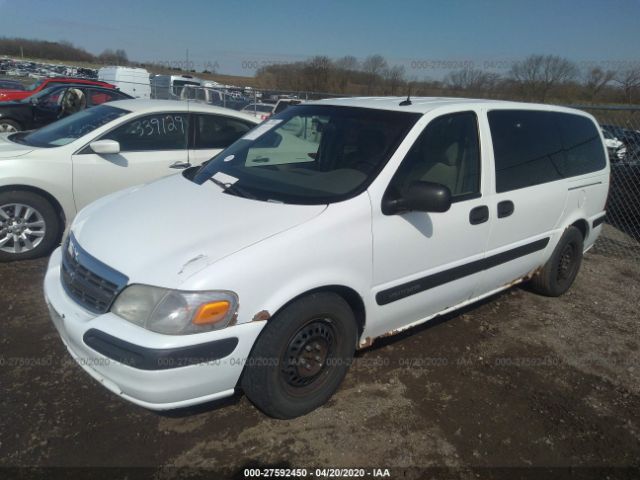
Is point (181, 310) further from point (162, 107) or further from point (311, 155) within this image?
point (162, 107)

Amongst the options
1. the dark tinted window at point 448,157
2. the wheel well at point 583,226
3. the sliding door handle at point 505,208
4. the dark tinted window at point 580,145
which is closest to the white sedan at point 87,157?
the dark tinted window at point 448,157

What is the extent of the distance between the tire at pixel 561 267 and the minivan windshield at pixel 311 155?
2.15m

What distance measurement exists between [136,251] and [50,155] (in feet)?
9.68

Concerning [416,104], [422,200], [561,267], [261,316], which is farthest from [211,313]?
[561,267]

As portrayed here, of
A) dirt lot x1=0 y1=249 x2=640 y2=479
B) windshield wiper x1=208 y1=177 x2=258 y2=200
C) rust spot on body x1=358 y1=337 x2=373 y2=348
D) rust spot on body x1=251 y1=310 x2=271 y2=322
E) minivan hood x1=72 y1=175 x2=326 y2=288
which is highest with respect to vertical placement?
windshield wiper x1=208 y1=177 x2=258 y2=200

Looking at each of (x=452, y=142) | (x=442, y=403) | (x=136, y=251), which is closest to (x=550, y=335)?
(x=442, y=403)

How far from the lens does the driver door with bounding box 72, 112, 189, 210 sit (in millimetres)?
4695

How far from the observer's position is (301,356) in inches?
99.4

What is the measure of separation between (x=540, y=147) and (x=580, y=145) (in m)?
0.77

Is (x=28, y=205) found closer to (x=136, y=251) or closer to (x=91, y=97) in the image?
(x=136, y=251)

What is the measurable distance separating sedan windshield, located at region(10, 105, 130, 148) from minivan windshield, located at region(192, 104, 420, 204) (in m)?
2.26

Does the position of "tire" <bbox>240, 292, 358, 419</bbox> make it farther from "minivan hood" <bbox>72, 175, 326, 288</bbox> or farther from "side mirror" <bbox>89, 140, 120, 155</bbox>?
"side mirror" <bbox>89, 140, 120, 155</bbox>

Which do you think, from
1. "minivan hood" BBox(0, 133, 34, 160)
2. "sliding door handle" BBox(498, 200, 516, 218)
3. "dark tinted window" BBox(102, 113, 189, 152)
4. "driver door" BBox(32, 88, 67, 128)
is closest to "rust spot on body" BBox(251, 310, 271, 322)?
"sliding door handle" BBox(498, 200, 516, 218)

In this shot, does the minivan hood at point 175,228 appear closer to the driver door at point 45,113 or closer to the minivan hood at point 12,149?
the minivan hood at point 12,149
